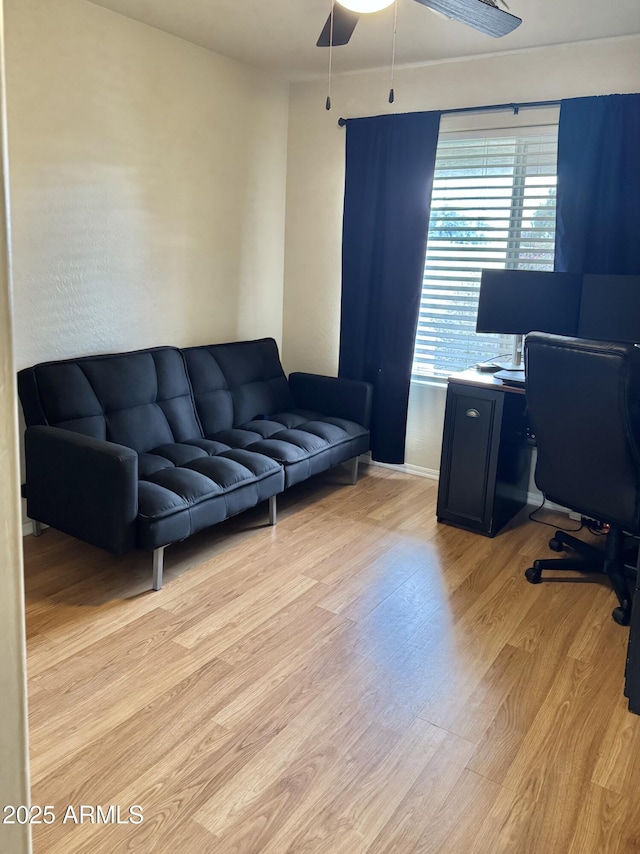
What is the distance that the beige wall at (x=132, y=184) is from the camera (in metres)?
2.95

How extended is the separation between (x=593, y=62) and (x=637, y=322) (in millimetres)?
1358

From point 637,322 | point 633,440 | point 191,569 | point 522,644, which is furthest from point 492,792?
point 637,322

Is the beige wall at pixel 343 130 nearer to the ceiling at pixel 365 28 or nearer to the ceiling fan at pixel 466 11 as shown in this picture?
the ceiling at pixel 365 28

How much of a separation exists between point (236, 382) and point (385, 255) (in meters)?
1.20

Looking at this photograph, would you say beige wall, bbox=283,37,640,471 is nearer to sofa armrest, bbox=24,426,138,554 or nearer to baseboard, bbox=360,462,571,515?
baseboard, bbox=360,462,571,515

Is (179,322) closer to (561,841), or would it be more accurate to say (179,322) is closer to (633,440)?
(633,440)

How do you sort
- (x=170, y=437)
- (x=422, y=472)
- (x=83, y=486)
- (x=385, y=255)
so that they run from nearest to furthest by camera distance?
(x=83, y=486) → (x=170, y=437) → (x=385, y=255) → (x=422, y=472)

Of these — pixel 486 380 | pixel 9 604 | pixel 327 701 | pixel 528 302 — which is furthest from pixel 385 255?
pixel 9 604

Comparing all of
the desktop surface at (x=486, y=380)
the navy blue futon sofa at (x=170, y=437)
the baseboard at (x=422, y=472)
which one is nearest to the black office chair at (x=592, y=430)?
the desktop surface at (x=486, y=380)

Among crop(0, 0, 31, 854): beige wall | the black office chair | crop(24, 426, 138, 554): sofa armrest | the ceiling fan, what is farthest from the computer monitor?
crop(0, 0, 31, 854): beige wall

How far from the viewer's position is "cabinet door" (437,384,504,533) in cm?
331

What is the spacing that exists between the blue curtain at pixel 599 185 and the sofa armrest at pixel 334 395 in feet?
4.42

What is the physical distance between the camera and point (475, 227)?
3.84m

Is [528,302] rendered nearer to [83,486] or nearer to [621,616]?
[621,616]
